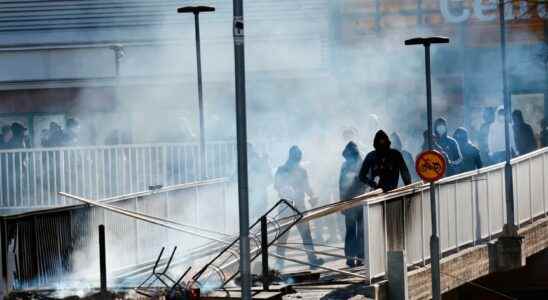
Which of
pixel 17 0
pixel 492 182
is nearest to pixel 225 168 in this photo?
pixel 492 182

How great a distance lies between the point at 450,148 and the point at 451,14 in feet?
38.7

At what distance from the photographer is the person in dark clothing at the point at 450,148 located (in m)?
16.7

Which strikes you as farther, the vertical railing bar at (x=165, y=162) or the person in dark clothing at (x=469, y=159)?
the vertical railing bar at (x=165, y=162)

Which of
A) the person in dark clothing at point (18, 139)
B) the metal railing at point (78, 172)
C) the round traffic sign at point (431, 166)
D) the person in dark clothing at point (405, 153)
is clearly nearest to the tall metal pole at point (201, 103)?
the metal railing at point (78, 172)

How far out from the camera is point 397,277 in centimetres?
1234

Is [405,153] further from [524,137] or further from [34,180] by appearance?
[34,180]

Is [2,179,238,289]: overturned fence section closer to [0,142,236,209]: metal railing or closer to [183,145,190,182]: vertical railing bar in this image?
[183,145,190,182]: vertical railing bar

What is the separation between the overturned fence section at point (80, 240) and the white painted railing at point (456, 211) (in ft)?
5.15

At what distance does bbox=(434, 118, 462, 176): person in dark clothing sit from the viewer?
16703mm

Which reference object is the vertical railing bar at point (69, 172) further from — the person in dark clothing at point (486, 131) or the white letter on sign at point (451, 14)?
the white letter on sign at point (451, 14)

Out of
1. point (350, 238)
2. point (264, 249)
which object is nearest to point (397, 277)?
point (264, 249)

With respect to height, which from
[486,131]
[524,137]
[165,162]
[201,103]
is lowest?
[165,162]

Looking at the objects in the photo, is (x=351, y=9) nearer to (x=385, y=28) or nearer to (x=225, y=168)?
(x=385, y=28)

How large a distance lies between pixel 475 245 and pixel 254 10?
13448 mm
